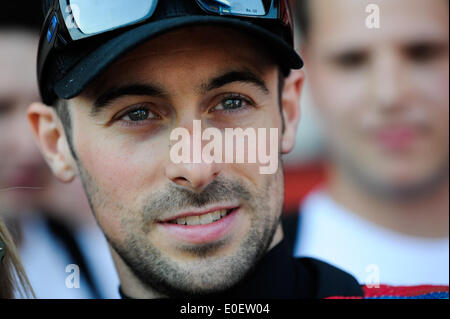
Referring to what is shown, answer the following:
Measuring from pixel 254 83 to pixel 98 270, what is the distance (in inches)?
61.7

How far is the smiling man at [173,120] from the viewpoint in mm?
1330

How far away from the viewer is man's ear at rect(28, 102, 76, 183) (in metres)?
1.58

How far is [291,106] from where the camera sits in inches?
65.7

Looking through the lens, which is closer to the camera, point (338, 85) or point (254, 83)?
point (254, 83)

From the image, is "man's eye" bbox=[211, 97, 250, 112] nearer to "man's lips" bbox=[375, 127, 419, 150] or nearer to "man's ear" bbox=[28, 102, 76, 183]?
"man's ear" bbox=[28, 102, 76, 183]

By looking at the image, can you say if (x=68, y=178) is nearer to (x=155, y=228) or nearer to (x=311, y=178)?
(x=155, y=228)

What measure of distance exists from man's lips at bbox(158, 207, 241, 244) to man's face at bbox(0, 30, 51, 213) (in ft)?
4.48

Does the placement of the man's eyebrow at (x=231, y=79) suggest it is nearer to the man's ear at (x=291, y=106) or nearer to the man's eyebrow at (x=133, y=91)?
the man's eyebrow at (x=133, y=91)

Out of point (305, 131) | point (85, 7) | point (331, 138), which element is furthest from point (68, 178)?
point (305, 131)

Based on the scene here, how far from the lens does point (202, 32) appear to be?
1.36m

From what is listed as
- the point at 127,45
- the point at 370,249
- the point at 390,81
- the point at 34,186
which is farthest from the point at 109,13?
the point at 370,249

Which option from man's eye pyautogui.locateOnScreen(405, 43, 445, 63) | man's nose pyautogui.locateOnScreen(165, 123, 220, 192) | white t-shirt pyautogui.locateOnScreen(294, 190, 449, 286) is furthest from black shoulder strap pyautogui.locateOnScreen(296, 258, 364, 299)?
man's eye pyautogui.locateOnScreen(405, 43, 445, 63)

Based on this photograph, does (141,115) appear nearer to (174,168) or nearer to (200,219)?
(174,168)

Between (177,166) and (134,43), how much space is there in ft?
0.91
